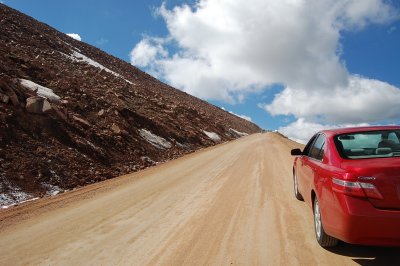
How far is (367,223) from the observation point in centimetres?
431

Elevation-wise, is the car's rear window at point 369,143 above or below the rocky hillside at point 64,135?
above

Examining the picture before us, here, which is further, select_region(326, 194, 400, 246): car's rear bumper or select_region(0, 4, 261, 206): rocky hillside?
select_region(0, 4, 261, 206): rocky hillside

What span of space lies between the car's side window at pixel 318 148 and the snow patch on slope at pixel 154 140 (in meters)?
17.1

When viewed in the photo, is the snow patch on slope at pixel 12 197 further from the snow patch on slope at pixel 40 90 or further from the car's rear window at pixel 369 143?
the snow patch on slope at pixel 40 90

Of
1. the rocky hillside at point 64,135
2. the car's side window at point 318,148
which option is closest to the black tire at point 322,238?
the car's side window at point 318,148

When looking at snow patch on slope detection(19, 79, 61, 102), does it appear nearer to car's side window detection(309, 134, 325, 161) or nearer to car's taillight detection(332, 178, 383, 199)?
car's side window detection(309, 134, 325, 161)

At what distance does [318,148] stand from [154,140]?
725 inches

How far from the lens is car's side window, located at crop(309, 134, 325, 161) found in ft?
19.6

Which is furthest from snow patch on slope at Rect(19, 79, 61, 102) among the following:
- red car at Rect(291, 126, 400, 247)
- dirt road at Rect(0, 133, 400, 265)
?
red car at Rect(291, 126, 400, 247)

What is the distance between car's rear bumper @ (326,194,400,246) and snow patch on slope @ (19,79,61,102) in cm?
1730

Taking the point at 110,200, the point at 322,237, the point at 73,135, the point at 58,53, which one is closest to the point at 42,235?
the point at 110,200

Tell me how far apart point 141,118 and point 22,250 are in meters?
20.4

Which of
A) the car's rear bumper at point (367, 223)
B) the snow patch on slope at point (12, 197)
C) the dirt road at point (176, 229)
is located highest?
the car's rear bumper at point (367, 223)

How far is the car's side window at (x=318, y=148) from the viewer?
598 cm
